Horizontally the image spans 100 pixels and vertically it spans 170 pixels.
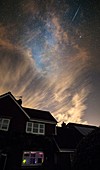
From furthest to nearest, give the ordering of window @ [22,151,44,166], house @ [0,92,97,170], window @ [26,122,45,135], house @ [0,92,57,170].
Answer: window @ [26,122,45,135]
window @ [22,151,44,166]
house @ [0,92,97,170]
house @ [0,92,57,170]

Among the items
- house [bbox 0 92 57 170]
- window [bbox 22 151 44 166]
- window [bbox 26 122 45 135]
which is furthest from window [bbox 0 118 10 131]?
window [bbox 22 151 44 166]

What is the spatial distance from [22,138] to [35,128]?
300 centimetres

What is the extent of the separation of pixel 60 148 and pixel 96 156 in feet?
49.2

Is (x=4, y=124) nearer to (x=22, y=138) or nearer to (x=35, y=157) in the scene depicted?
(x=22, y=138)

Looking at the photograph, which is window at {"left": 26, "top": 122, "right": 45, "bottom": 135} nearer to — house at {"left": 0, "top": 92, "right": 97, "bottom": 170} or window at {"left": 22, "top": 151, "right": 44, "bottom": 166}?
house at {"left": 0, "top": 92, "right": 97, "bottom": 170}

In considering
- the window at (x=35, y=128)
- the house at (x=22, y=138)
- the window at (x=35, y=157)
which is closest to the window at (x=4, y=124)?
the house at (x=22, y=138)

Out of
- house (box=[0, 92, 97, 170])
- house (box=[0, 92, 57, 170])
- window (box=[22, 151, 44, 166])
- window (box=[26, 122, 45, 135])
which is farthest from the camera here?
window (box=[26, 122, 45, 135])

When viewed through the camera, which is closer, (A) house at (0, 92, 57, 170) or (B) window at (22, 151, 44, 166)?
(A) house at (0, 92, 57, 170)

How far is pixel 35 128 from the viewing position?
20.7 metres

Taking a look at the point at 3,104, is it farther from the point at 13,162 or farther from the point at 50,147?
the point at 50,147

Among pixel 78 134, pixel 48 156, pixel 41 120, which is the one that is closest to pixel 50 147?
pixel 48 156

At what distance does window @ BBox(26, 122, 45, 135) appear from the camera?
66.2 ft

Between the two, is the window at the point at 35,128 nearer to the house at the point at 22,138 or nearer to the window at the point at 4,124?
the house at the point at 22,138

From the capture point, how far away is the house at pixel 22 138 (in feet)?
53.9
